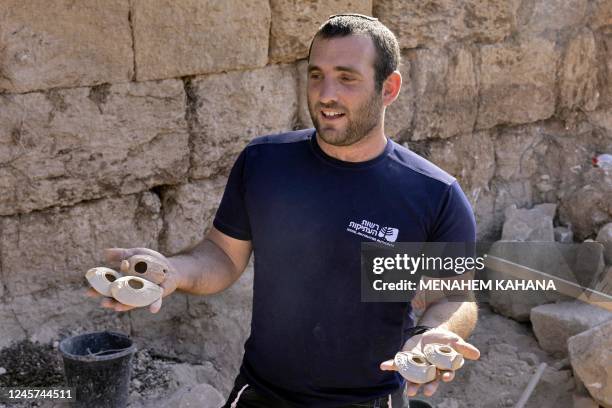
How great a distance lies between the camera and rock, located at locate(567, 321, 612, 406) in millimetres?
4613

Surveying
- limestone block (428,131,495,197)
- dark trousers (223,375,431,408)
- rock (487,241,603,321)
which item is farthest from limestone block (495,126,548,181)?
dark trousers (223,375,431,408)

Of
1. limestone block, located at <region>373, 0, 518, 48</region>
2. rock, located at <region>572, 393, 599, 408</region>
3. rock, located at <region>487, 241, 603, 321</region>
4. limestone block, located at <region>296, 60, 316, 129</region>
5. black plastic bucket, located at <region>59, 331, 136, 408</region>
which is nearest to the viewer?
black plastic bucket, located at <region>59, 331, 136, 408</region>

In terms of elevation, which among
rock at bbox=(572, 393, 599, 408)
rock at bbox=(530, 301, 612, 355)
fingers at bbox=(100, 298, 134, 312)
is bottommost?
rock at bbox=(572, 393, 599, 408)

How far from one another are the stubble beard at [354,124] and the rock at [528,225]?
3.00 meters

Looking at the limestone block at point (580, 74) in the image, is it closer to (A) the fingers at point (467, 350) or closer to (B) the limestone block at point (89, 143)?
(B) the limestone block at point (89, 143)

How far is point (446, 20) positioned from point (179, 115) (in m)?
2.03

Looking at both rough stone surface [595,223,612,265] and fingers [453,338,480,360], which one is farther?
rough stone surface [595,223,612,265]

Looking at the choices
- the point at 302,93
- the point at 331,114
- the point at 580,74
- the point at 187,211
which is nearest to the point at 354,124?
the point at 331,114

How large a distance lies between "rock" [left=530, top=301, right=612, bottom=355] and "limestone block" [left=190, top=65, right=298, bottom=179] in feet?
6.62

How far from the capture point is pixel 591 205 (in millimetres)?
6199

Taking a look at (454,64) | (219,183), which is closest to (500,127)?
(454,64)

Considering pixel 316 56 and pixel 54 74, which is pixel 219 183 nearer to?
pixel 54 74

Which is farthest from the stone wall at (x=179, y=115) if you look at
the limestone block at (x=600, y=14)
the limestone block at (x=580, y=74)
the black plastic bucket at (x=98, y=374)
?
the black plastic bucket at (x=98, y=374)

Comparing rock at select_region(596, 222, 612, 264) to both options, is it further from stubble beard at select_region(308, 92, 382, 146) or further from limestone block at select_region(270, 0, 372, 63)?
stubble beard at select_region(308, 92, 382, 146)
